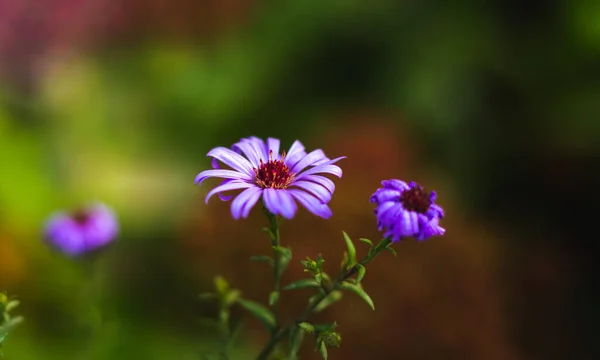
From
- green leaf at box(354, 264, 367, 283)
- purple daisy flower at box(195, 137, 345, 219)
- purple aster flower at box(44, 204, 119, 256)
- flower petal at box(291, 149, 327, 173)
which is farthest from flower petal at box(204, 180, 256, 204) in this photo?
purple aster flower at box(44, 204, 119, 256)

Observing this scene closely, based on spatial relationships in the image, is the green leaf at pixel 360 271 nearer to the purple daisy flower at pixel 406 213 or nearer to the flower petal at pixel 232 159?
the purple daisy flower at pixel 406 213

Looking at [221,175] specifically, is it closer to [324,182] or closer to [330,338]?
[324,182]

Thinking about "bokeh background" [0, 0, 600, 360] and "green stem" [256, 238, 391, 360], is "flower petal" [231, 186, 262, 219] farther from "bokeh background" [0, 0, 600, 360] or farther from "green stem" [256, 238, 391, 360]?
"bokeh background" [0, 0, 600, 360]

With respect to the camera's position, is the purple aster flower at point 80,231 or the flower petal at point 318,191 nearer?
the flower petal at point 318,191

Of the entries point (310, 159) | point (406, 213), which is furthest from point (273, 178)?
point (406, 213)

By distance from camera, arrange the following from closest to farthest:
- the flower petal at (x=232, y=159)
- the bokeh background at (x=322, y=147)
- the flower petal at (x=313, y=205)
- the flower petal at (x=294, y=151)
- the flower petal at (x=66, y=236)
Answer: the flower petal at (x=313, y=205) → the flower petal at (x=232, y=159) → the flower petal at (x=294, y=151) → the flower petal at (x=66, y=236) → the bokeh background at (x=322, y=147)

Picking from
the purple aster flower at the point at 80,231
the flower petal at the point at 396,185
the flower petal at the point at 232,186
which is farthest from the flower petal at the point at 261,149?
the purple aster flower at the point at 80,231
